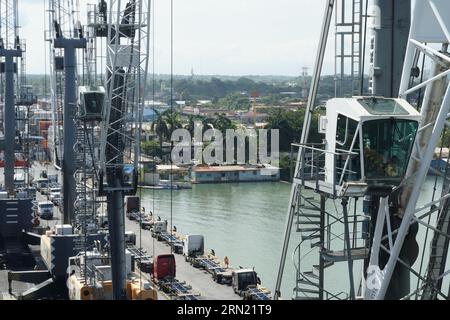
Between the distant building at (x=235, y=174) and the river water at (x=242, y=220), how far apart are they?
56 cm

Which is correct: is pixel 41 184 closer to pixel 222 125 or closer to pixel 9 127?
pixel 9 127

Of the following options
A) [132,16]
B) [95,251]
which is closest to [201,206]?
[95,251]

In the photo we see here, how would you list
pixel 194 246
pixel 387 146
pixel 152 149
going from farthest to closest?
pixel 152 149, pixel 194 246, pixel 387 146

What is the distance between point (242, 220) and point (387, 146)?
1534 cm

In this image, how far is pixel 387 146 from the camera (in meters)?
4.38

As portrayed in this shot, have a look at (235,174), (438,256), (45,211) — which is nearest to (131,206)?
(45,211)

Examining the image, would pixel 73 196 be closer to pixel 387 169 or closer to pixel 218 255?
pixel 218 255

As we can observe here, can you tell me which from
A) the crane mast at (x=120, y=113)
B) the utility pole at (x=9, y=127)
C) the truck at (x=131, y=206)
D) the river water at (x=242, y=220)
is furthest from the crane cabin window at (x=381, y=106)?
the truck at (x=131, y=206)

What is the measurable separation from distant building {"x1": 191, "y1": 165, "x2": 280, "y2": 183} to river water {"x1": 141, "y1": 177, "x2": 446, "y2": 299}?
56 centimetres

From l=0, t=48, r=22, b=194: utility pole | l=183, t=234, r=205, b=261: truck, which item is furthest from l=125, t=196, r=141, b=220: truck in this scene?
l=183, t=234, r=205, b=261: truck

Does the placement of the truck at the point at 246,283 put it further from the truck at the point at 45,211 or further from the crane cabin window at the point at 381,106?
the truck at the point at 45,211

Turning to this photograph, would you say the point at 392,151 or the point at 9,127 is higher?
the point at 392,151

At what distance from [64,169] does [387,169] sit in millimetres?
10337

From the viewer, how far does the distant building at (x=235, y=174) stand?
2912cm
